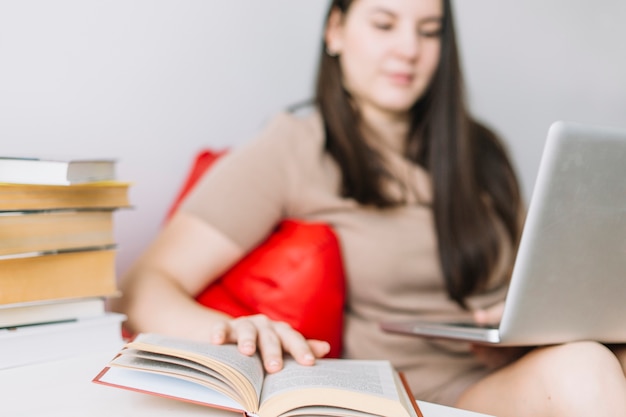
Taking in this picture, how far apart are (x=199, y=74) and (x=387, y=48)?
45cm

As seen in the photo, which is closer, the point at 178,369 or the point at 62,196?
the point at 178,369

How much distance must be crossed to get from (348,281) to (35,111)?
0.68 meters

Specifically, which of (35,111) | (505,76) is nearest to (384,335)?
(35,111)

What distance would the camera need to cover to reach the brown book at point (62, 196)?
0.70 meters

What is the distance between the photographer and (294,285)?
3.19 ft

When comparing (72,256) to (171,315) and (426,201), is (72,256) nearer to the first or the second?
(171,315)

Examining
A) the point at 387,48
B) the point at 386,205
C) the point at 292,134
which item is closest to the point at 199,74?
the point at 292,134

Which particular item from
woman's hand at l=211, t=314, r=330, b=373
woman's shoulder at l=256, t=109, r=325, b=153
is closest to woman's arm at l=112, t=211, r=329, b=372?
woman's hand at l=211, t=314, r=330, b=373

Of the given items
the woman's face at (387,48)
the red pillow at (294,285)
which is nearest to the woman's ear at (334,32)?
the woman's face at (387,48)

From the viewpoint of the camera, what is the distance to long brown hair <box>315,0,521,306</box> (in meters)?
1.15

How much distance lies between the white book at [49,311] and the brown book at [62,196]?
0.41 ft

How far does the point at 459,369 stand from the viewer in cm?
110

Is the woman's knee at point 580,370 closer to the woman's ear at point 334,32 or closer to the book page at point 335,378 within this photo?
the book page at point 335,378

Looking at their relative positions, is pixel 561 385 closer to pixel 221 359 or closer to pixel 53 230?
pixel 221 359
